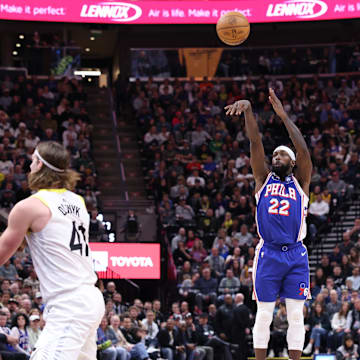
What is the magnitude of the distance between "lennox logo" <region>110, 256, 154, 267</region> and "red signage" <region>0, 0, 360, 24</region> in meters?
8.00

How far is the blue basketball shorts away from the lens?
26.6 feet

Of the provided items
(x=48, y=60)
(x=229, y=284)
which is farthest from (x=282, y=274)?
(x=48, y=60)

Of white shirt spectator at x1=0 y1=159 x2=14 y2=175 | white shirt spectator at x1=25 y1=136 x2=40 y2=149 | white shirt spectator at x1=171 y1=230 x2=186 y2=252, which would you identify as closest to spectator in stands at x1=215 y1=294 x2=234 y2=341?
white shirt spectator at x1=171 y1=230 x2=186 y2=252

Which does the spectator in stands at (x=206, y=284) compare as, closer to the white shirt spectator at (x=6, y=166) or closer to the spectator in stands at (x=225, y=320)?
the spectator in stands at (x=225, y=320)

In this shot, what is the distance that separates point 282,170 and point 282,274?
1.02m

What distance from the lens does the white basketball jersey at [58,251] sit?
17.1 feet

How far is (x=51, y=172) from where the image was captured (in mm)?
5352

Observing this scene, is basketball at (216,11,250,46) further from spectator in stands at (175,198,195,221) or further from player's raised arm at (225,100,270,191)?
spectator in stands at (175,198,195,221)

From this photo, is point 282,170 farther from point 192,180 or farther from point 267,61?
point 267,61

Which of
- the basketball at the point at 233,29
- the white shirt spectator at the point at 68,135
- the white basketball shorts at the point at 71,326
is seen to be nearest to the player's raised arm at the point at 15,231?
the white basketball shorts at the point at 71,326

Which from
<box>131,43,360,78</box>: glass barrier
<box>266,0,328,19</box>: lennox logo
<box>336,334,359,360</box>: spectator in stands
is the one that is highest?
<box>266,0,328,19</box>: lennox logo

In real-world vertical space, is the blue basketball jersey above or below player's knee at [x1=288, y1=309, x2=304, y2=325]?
above

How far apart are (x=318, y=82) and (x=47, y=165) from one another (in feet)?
76.7

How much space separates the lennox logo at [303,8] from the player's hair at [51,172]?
20.6m
